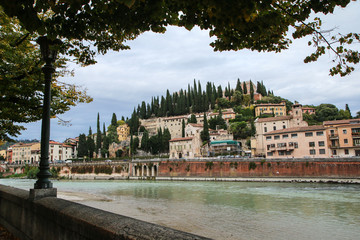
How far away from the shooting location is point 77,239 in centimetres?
337

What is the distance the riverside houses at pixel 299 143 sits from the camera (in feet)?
137

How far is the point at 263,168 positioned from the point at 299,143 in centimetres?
881

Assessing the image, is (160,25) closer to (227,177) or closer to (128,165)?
(227,177)

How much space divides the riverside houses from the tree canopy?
4246 centimetres

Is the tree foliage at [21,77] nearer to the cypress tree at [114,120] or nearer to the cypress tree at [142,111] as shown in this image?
the cypress tree at [142,111]

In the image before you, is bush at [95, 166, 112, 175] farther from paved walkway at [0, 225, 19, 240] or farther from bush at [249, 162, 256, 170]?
paved walkway at [0, 225, 19, 240]

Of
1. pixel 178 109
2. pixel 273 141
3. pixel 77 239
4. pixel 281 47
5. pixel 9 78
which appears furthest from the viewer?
pixel 178 109

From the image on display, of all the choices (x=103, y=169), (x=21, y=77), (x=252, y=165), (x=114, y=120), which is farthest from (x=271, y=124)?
(x=114, y=120)

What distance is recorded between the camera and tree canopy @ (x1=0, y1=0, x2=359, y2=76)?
9.44ft

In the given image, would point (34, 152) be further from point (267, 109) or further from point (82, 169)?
point (267, 109)

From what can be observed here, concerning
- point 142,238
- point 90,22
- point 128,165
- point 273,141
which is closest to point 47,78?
point 90,22

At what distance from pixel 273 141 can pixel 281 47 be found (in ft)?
149

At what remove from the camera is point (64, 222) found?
12.2 ft

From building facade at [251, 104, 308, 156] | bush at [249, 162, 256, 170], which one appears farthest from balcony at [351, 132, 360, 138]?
building facade at [251, 104, 308, 156]
